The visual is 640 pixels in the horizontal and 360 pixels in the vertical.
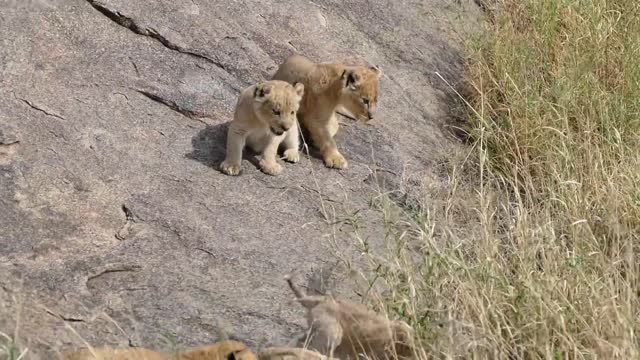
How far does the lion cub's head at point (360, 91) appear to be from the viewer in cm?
744

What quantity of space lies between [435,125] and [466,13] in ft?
Answer: 5.48

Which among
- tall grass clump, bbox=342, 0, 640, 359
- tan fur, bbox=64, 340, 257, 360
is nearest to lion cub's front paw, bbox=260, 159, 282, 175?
tall grass clump, bbox=342, 0, 640, 359

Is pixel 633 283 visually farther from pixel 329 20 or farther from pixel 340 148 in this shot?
pixel 329 20

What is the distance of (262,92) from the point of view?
267 inches

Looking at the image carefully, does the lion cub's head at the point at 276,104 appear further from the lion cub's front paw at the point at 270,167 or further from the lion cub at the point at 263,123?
the lion cub's front paw at the point at 270,167

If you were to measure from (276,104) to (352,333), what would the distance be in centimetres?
248

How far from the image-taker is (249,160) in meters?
6.92

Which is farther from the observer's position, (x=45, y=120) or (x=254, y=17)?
(x=254, y=17)

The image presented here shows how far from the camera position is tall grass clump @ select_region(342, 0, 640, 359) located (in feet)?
14.9

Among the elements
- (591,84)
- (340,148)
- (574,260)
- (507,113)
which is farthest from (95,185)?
(591,84)

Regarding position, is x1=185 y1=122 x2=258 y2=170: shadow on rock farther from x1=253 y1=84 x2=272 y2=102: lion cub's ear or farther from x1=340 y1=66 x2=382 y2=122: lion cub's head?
x1=340 y1=66 x2=382 y2=122: lion cub's head

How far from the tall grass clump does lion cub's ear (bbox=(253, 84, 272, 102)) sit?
1035 mm

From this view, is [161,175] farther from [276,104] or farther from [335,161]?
[335,161]

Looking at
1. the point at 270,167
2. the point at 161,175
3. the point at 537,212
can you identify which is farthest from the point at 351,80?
the point at 537,212
